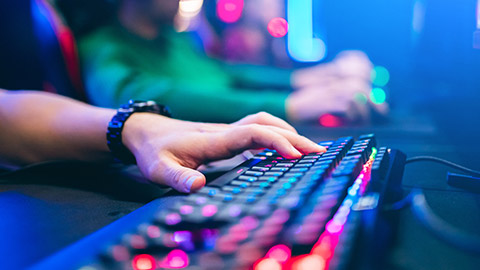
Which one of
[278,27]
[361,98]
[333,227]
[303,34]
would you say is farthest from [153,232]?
[278,27]

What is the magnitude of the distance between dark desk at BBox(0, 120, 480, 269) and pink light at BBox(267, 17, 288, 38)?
45.4 inches

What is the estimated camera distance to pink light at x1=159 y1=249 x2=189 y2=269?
230 mm

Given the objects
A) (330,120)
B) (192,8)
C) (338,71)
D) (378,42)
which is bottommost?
(330,120)

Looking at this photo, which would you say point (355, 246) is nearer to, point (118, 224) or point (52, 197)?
point (118, 224)

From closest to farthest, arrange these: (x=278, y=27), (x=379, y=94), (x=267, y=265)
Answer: (x=267, y=265)
(x=379, y=94)
(x=278, y=27)

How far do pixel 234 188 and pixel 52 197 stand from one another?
242 millimetres

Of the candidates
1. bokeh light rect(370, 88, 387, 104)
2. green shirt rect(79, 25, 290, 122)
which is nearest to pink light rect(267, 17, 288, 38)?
bokeh light rect(370, 88, 387, 104)

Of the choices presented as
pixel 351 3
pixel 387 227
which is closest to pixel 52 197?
pixel 387 227

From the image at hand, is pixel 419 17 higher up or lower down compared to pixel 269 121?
higher up

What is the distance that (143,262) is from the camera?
9.2 inches

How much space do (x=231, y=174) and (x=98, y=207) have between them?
0.15 metres

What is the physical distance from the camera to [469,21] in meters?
0.79

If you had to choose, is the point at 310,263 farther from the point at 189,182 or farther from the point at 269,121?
the point at 269,121

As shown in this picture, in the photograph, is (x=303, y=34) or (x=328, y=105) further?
(x=303, y=34)
